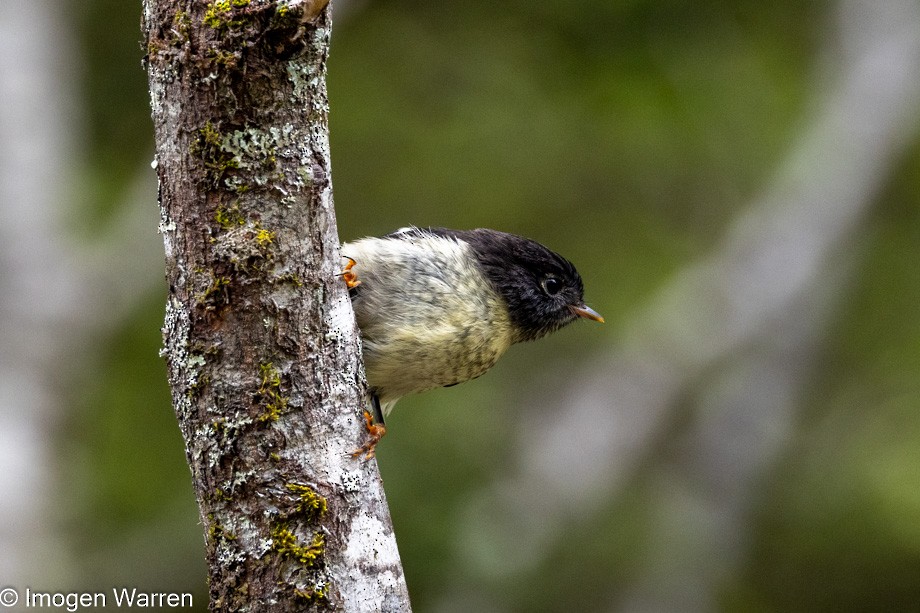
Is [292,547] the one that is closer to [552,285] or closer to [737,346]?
[552,285]

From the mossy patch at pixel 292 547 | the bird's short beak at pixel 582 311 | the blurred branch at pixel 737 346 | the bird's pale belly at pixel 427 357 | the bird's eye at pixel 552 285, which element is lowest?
the mossy patch at pixel 292 547

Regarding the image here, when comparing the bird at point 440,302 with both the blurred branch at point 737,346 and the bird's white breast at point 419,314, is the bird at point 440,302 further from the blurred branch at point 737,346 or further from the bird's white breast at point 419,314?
the blurred branch at point 737,346

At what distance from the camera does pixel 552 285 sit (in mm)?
4703

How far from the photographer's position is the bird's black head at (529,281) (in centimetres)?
442

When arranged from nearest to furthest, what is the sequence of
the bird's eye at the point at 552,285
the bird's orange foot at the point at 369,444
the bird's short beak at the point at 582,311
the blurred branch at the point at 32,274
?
1. the bird's orange foot at the point at 369,444
2. the bird's eye at the point at 552,285
3. the bird's short beak at the point at 582,311
4. the blurred branch at the point at 32,274

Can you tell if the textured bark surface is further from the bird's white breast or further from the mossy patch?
the bird's white breast

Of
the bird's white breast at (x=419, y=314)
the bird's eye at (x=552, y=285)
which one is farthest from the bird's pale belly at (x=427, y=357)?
the bird's eye at (x=552, y=285)

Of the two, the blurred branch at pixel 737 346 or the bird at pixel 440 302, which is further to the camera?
the blurred branch at pixel 737 346

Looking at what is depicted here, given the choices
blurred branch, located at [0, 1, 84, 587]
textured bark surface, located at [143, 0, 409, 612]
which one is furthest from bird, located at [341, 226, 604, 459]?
blurred branch, located at [0, 1, 84, 587]

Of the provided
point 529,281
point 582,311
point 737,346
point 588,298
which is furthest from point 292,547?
point 737,346

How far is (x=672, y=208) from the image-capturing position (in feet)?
30.3

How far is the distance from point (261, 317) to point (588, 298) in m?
6.04

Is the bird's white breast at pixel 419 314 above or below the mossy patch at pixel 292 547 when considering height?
above

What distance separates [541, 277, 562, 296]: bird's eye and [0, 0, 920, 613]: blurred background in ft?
6.82
